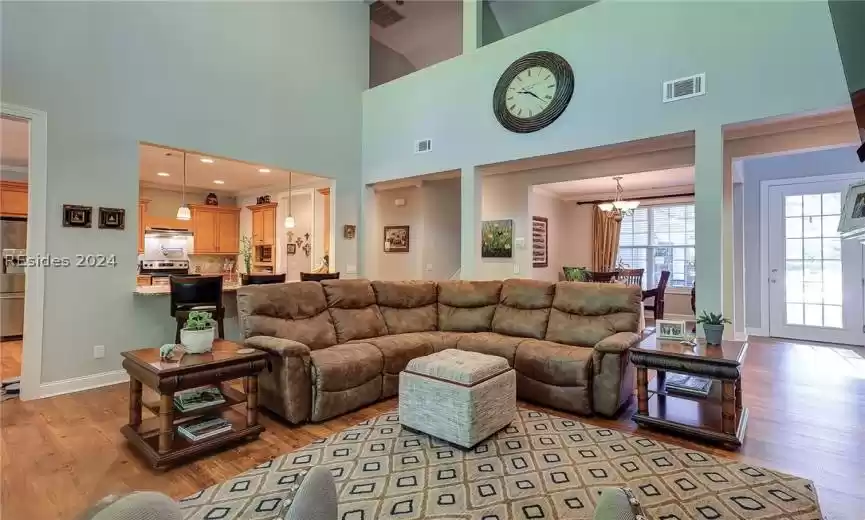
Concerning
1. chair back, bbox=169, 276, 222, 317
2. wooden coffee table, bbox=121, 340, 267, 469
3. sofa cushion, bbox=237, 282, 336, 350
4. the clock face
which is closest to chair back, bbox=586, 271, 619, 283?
the clock face

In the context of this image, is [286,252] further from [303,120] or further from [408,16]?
[408,16]

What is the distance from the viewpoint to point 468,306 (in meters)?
4.29

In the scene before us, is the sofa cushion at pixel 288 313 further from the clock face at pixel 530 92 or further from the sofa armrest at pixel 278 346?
the clock face at pixel 530 92

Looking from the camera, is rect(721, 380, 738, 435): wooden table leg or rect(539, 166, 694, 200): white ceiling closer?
rect(721, 380, 738, 435): wooden table leg

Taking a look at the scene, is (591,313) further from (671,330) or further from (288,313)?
(288,313)

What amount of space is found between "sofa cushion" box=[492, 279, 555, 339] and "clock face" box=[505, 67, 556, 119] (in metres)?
1.99

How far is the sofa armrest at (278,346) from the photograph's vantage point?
2881 mm

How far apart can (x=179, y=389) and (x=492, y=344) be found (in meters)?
2.34

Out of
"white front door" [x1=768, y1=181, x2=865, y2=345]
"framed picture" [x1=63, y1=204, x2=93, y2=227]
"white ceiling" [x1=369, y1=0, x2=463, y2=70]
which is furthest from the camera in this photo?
"white ceiling" [x1=369, y1=0, x2=463, y2=70]

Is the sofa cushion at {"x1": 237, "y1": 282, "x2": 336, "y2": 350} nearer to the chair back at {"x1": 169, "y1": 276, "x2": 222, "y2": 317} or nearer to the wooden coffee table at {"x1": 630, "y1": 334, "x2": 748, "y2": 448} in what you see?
the chair back at {"x1": 169, "y1": 276, "x2": 222, "y2": 317}

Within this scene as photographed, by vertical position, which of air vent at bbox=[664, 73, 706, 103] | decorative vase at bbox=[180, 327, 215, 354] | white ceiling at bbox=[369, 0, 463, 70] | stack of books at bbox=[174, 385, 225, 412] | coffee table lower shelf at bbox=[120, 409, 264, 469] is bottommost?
coffee table lower shelf at bbox=[120, 409, 264, 469]

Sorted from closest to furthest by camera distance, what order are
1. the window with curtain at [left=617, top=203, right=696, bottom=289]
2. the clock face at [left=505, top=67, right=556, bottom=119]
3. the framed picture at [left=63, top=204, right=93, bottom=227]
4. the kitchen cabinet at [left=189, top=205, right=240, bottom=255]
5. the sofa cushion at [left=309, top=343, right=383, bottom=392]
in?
the sofa cushion at [left=309, top=343, right=383, bottom=392] → the framed picture at [left=63, top=204, right=93, bottom=227] → the clock face at [left=505, top=67, right=556, bottom=119] → the window with curtain at [left=617, top=203, right=696, bottom=289] → the kitchen cabinet at [left=189, top=205, right=240, bottom=255]

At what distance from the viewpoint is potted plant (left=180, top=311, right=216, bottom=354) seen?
2.61 m

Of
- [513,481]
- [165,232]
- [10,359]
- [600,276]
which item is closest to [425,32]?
[600,276]
